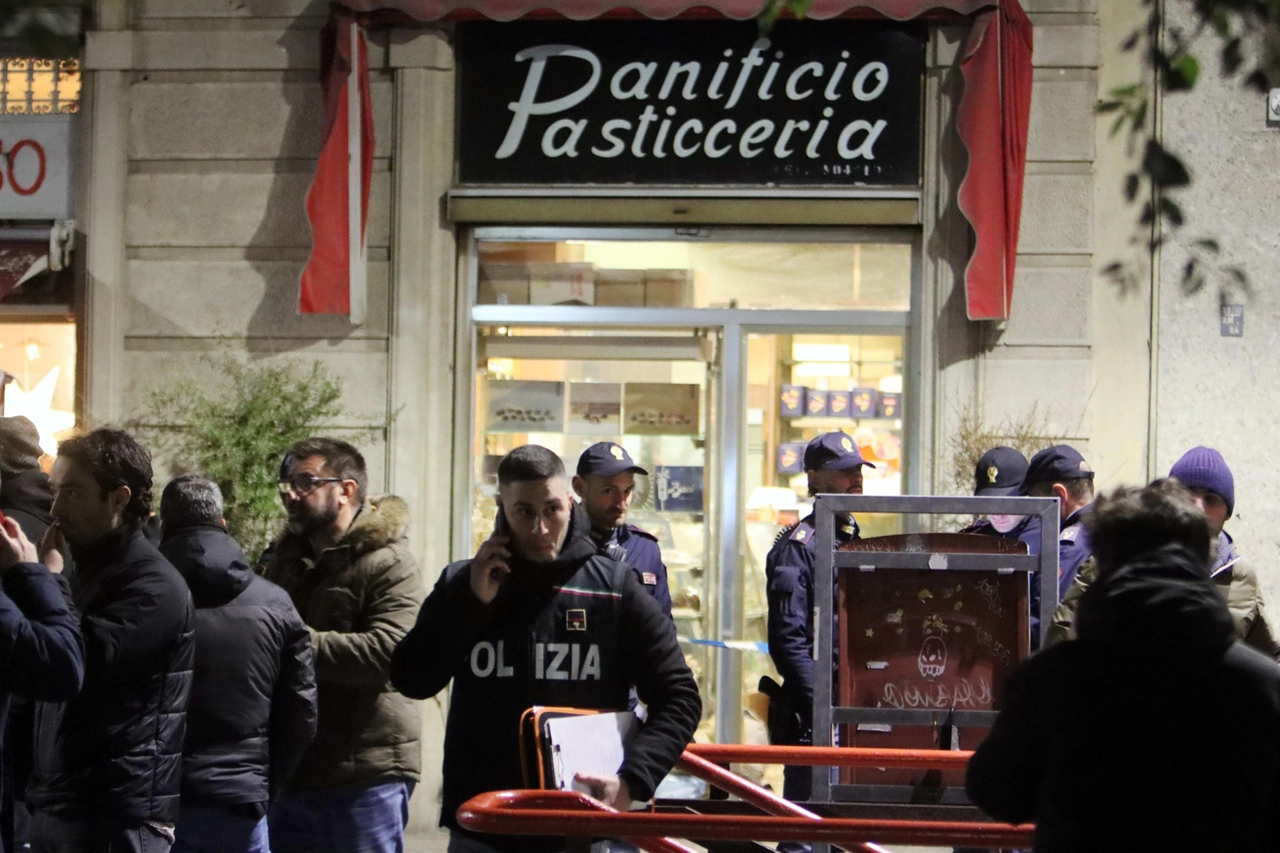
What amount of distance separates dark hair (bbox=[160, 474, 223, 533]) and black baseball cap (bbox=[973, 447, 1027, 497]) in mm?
3370

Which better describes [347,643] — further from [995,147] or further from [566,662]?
[995,147]

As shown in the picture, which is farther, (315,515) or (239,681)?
(315,515)

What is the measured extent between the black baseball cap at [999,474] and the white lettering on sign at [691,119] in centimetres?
250

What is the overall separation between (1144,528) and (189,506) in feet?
9.22

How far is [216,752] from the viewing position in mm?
4230

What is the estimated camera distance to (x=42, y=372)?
352 inches

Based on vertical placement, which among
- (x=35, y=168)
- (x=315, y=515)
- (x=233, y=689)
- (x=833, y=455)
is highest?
(x=35, y=168)

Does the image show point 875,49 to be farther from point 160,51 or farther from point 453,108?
point 160,51

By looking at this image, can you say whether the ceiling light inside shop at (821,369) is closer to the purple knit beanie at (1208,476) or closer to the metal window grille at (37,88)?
the purple knit beanie at (1208,476)

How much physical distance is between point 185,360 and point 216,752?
15.6ft

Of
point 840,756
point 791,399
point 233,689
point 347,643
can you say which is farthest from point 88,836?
point 791,399

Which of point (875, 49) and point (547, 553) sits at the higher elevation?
point (875, 49)

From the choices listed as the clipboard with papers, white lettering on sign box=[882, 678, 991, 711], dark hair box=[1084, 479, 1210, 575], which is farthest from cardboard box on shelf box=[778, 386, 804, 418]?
dark hair box=[1084, 479, 1210, 575]

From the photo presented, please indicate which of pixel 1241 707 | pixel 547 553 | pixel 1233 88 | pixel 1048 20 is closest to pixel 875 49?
pixel 1048 20
